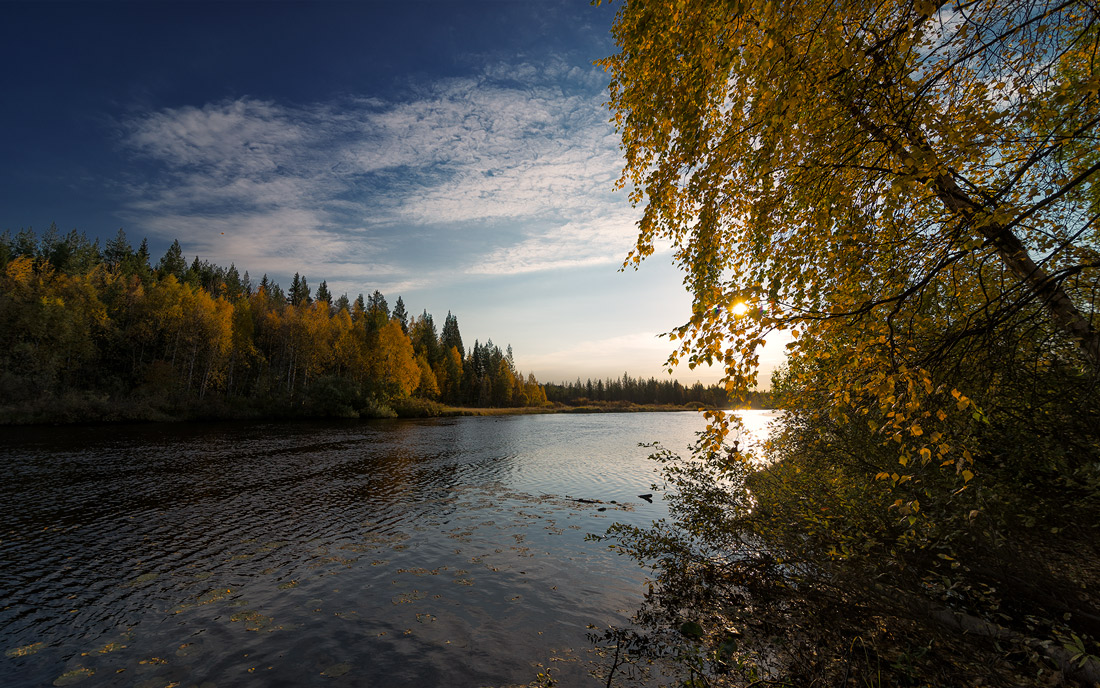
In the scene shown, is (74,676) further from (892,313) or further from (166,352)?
(166,352)

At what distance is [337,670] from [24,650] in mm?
5542

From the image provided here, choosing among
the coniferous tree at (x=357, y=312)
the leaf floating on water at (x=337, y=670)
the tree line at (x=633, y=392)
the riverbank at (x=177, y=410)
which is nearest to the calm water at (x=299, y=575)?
the leaf floating on water at (x=337, y=670)

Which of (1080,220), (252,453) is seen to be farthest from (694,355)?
(252,453)

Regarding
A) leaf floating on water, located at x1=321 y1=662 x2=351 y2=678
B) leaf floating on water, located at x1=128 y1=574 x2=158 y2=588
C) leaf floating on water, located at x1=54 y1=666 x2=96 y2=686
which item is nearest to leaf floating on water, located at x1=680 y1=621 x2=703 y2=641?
leaf floating on water, located at x1=321 y1=662 x2=351 y2=678

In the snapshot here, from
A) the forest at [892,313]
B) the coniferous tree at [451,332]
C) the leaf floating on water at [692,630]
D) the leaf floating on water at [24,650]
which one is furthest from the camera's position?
the coniferous tree at [451,332]

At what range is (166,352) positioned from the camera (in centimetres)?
6191

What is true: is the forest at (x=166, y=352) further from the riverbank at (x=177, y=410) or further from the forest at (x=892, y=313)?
the forest at (x=892, y=313)

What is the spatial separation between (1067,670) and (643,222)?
23.0 feet

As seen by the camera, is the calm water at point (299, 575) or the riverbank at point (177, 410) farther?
the riverbank at point (177, 410)

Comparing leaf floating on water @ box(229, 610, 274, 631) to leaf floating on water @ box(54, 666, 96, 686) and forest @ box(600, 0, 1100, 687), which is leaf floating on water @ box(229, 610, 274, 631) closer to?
leaf floating on water @ box(54, 666, 96, 686)

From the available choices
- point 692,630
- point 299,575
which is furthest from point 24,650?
point 692,630

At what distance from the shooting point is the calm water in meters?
7.16

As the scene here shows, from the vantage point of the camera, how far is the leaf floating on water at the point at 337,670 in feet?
22.6

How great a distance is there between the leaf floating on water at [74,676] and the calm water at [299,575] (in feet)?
0.08
